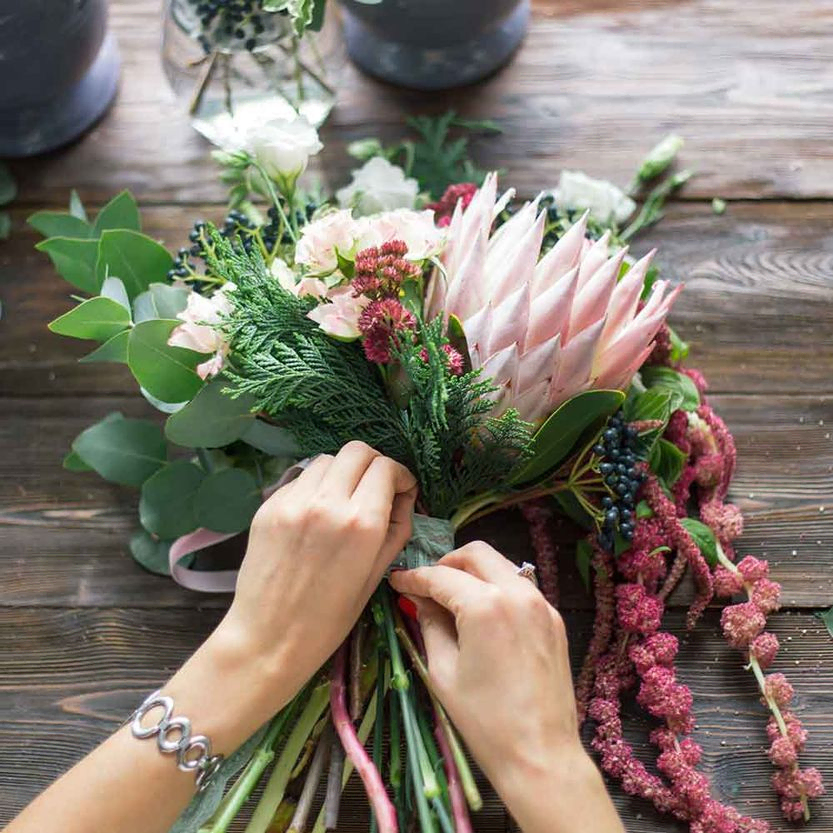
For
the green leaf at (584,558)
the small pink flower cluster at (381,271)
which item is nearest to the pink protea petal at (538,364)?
the small pink flower cluster at (381,271)

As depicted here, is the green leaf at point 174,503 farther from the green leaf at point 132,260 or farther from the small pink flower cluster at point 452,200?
the small pink flower cluster at point 452,200

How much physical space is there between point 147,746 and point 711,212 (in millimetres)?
837

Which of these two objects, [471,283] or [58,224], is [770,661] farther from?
[58,224]

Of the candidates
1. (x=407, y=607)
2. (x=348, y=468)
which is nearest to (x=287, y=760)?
(x=407, y=607)

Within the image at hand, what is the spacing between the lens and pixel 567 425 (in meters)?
0.82

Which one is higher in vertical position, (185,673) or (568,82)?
(568,82)

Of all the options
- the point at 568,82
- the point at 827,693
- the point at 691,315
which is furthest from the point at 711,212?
the point at 827,693

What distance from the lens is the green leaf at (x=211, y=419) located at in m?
0.86

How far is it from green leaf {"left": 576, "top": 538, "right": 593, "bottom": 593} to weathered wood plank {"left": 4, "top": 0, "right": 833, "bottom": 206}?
0.45 m

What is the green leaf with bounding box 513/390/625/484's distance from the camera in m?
0.81

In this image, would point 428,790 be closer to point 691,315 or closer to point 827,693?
point 827,693

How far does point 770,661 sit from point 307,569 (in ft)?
1.54

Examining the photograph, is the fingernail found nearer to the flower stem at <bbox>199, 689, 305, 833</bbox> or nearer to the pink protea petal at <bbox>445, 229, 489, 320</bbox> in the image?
the flower stem at <bbox>199, 689, 305, 833</bbox>

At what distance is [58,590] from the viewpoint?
3.38 feet
